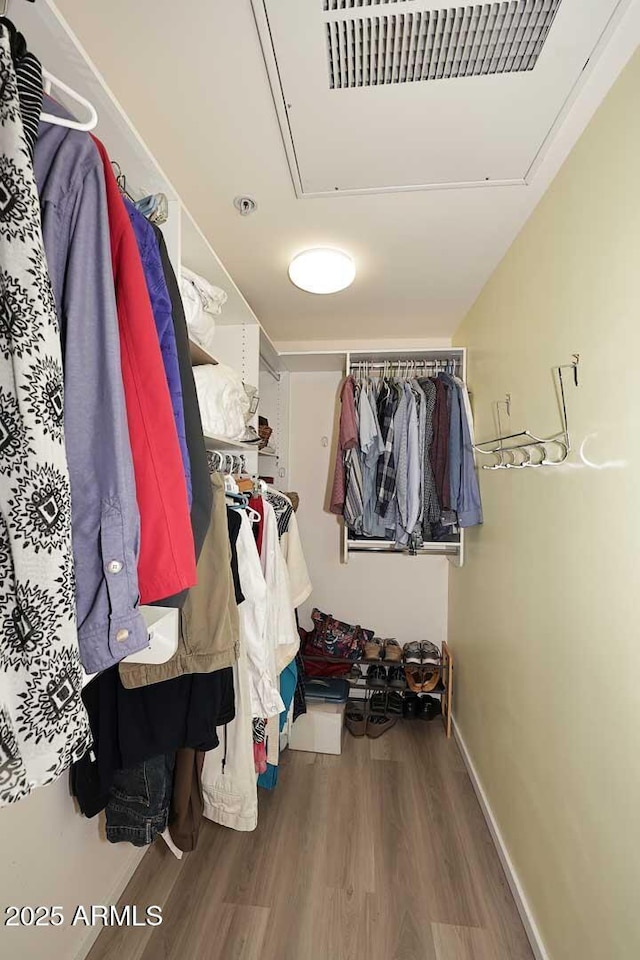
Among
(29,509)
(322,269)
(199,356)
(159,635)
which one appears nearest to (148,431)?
(29,509)

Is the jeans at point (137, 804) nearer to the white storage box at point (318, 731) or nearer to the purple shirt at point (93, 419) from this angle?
the purple shirt at point (93, 419)

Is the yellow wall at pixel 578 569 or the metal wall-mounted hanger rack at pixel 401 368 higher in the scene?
the metal wall-mounted hanger rack at pixel 401 368

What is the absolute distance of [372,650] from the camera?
2.88 meters

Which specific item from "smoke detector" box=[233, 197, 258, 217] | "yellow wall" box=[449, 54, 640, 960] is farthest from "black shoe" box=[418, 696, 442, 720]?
"smoke detector" box=[233, 197, 258, 217]

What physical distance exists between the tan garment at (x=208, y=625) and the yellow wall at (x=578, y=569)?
93 centimetres

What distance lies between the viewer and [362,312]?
2570mm

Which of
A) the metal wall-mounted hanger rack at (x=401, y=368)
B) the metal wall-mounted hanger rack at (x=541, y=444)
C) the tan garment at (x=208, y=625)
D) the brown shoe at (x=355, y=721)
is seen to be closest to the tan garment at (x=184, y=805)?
the tan garment at (x=208, y=625)

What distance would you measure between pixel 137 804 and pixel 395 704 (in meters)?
1.85

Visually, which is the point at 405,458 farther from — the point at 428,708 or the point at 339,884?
the point at 339,884

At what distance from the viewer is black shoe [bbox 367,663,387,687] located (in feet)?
9.14

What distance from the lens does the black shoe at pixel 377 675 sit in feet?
9.14

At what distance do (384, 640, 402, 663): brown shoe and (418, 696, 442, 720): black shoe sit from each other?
0.29m

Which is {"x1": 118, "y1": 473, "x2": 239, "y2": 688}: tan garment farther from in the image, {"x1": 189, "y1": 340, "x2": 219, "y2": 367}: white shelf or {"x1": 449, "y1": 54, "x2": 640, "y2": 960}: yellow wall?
{"x1": 449, "y1": 54, "x2": 640, "y2": 960}: yellow wall

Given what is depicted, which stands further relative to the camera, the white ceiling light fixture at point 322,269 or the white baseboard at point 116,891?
the white ceiling light fixture at point 322,269
